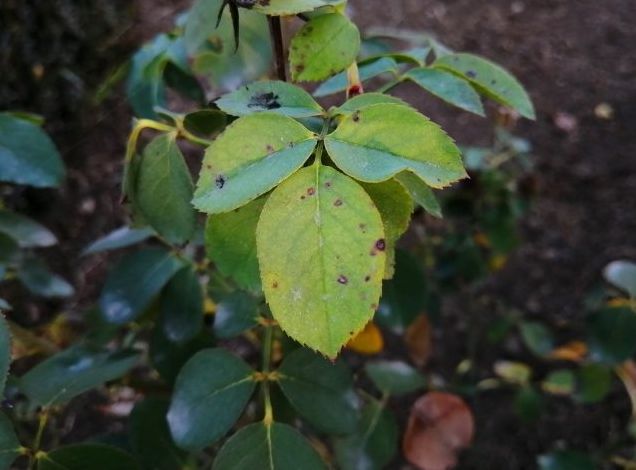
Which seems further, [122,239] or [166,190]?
[122,239]

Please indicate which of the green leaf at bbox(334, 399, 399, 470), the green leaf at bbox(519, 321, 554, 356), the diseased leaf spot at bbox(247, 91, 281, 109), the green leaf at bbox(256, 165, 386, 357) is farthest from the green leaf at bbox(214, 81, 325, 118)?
the green leaf at bbox(519, 321, 554, 356)

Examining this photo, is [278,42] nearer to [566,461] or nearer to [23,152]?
[23,152]

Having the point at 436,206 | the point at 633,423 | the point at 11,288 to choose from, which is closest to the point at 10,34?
the point at 11,288

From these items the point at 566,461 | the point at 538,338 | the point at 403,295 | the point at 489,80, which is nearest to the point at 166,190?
the point at 489,80

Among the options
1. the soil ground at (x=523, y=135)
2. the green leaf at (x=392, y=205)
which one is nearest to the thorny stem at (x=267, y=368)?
the green leaf at (x=392, y=205)

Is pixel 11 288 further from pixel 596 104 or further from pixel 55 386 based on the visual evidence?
pixel 596 104

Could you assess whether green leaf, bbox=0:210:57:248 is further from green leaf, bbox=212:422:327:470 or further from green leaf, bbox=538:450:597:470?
green leaf, bbox=538:450:597:470
